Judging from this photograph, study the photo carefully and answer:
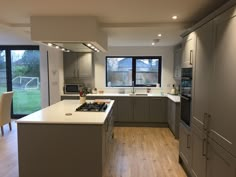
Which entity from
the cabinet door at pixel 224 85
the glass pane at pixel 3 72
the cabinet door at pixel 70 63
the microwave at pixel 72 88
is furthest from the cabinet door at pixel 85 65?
the cabinet door at pixel 224 85

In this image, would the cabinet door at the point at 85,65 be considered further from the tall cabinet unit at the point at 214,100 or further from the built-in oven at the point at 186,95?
the tall cabinet unit at the point at 214,100

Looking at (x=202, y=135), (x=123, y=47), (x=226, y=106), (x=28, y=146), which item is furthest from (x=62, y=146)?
(x=123, y=47)

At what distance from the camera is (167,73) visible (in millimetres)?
6457

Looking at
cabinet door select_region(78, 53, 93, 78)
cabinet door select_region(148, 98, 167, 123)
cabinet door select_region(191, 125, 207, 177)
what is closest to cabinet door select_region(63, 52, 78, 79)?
cabinet door select_region(78, 53, 93, 78)

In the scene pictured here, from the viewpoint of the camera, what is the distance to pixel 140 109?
19.3 ft

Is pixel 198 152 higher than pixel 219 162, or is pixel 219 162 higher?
pixel 219 162

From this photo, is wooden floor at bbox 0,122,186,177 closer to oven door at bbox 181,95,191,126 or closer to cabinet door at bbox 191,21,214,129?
oven door at bbox 181,95,191,126

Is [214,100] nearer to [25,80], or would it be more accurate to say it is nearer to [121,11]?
[121,11]

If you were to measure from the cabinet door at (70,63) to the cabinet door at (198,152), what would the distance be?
4.12 m

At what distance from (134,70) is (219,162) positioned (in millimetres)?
4702

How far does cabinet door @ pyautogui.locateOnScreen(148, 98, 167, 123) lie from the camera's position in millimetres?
5809

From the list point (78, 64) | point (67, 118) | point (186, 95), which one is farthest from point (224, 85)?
point (78, 64)

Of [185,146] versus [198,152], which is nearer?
[198,152]

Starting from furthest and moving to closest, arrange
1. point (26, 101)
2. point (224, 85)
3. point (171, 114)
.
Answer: point (26, 101) < point (171, 114) < point (224, 85)
